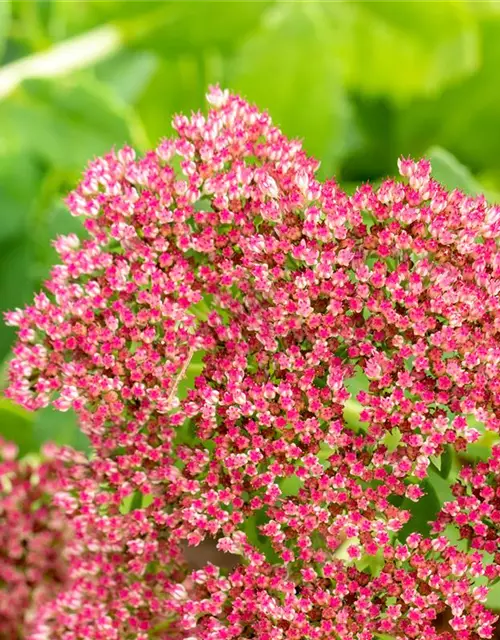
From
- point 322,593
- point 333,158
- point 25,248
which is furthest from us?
point 333,158

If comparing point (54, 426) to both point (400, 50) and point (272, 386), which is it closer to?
point (272, 386)

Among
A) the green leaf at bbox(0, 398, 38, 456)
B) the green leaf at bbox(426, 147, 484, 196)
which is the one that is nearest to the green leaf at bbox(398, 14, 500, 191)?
the green leaf at bbox(426, 147, 484, 196)

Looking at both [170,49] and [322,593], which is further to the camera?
[170,49]

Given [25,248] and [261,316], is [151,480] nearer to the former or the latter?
[261,316]

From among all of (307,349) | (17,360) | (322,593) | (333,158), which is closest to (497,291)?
(307,349)

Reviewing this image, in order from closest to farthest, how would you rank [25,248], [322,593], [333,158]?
1. [322,593]
2. [25,248]
3. [333,158]

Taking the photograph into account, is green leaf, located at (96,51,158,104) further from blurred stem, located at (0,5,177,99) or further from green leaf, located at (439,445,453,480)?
green leaf, located at (439,445,453,480)

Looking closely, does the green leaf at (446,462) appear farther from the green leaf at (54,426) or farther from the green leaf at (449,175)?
the green leaf at (54,426)

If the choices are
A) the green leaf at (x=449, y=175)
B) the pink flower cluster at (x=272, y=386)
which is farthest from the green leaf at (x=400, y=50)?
the pink flower cluster at (x=272, y=386)
